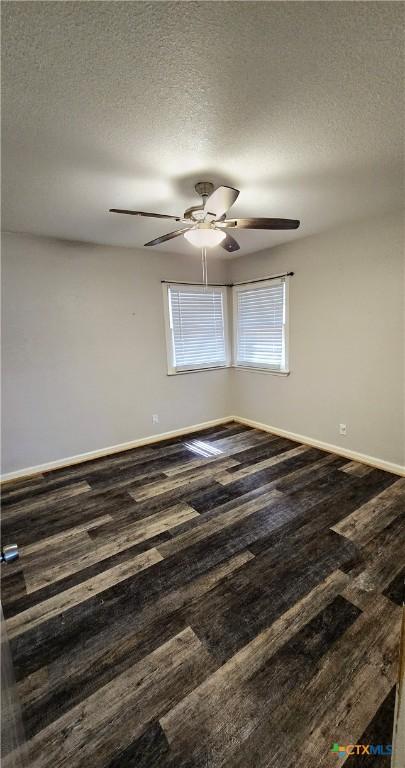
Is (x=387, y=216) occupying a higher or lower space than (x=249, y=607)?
higher

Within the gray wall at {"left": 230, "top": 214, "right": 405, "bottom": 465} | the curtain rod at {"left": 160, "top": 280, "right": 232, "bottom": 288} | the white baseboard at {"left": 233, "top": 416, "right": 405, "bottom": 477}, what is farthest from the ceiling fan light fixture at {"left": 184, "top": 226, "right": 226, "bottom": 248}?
the white baseboard at {"left": 233, "top": 416, "right": 405, "bottom": 477}

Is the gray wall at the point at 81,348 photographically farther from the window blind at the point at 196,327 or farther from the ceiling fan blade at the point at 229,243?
the ceiling fan blade at the point at 229,243

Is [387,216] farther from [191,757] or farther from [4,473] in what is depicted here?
[4,473]

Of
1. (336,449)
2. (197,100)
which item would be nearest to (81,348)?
(197,100)

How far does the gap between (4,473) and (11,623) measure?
6.04 feet

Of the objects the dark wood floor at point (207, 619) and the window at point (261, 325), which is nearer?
the dark wood floor at point (207, 619)

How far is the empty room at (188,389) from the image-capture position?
3.38 ft

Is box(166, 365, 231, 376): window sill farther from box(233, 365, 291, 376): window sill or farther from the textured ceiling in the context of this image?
the textured ceiling

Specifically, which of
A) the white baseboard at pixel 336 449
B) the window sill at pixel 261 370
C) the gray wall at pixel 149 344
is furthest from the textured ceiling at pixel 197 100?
the white baseboard at pixel 336 449

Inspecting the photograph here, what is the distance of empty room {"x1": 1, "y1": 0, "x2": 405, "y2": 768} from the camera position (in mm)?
1031

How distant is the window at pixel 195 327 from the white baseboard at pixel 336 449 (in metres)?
1.13

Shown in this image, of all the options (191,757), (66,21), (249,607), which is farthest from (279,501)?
(66,21)

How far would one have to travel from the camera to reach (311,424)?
3539 mm

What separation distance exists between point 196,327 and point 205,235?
219 centimetres
